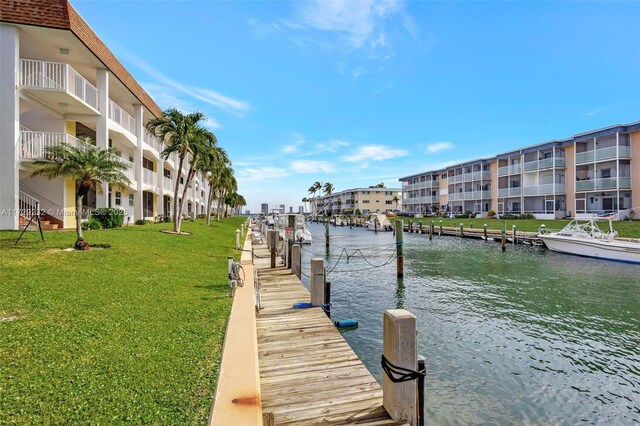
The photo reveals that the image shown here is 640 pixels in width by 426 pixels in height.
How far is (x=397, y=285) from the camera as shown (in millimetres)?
17328

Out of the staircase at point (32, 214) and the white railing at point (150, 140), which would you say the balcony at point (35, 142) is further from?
the white railing at point (150, 140)

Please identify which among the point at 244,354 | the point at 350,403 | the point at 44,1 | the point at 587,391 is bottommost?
the point at 587,391

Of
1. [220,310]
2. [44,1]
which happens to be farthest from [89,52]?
[220,310]

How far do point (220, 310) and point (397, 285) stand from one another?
1079 centimetres

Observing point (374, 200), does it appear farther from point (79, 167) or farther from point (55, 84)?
point (79, 167)

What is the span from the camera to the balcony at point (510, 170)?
54.0m

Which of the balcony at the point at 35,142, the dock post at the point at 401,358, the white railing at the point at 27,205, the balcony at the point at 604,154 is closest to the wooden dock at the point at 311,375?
the dock post at the point at 401,358

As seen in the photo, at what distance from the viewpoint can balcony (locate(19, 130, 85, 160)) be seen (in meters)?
17.4

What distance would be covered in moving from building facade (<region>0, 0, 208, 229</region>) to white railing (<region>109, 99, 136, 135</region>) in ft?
0.26

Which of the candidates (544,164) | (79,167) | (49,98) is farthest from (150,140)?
(544,164)

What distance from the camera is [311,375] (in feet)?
19.7

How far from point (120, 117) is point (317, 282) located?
74.0 feet

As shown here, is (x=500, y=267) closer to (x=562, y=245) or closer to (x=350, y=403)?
(x=562, y=245)

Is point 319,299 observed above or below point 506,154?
below
